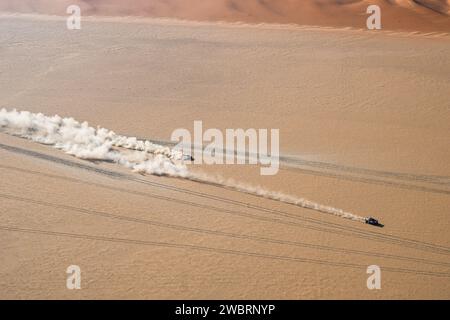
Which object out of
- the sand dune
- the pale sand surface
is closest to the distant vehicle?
the pale sand surface

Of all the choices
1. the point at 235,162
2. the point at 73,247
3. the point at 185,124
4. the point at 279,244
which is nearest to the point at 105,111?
the point at 185,124

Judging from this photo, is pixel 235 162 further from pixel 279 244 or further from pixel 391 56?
pixel 391 56

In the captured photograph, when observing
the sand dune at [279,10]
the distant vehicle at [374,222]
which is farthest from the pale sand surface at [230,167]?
the sand dune at [279,10]

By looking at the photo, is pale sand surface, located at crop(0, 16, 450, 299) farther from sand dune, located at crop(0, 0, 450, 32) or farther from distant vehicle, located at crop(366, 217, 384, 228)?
sand dune, located at crop(0, 0, 450, 32)

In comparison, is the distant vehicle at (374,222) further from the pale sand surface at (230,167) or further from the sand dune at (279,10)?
the sand dune at (279,10)

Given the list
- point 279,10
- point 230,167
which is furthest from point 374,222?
point 279,10

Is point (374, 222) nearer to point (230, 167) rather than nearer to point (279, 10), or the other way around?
point (230, 167)
